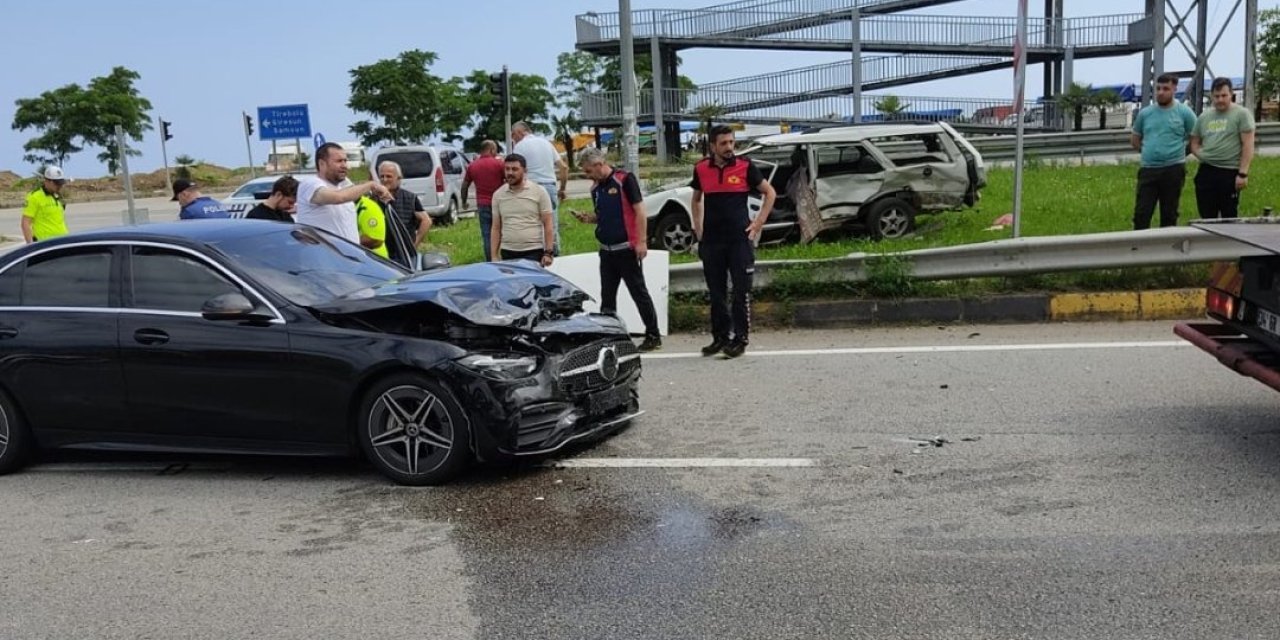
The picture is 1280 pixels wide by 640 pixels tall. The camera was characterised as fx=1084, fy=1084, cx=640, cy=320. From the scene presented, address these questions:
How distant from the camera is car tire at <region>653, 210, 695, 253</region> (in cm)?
1320

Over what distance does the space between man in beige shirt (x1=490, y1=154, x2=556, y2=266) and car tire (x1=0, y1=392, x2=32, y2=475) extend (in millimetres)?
3895

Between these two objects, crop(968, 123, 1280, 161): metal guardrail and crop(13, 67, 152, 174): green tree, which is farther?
crop(13, 67, 152, 174): green tree

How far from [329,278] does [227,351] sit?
2.40 feet

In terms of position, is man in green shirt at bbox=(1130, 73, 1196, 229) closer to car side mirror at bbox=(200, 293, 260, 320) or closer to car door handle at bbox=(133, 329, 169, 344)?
car side mirror at bbox=(200, 293, 260, 320)

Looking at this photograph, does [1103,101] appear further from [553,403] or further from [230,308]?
[230,308]

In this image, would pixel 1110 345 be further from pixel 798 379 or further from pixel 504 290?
pixel 504 290

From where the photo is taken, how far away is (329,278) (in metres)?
6.15

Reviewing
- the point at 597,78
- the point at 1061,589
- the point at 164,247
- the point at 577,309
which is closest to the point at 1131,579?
the point at 1061,589

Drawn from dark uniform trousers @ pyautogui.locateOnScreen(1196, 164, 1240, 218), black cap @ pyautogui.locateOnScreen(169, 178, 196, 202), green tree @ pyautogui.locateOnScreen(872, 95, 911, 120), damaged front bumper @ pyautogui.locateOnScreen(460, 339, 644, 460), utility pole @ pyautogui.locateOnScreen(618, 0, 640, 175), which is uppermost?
green tree @ pyautogui.locateOnScreen(872, 95, 911, 120)

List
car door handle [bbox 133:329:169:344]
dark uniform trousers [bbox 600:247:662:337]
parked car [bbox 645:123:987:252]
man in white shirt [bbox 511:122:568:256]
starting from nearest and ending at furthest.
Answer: car door handle [bbox 133:329:169:344] → dark uniform trousers [bbox 600:247:662:337] → man in white shirt [bbox 511:122:568:256] → parked car [bbox 645:123:987:252]

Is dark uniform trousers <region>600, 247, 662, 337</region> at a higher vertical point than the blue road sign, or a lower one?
lower

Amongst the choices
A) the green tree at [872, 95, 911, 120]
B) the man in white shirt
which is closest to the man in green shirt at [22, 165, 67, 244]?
the man in white shirt

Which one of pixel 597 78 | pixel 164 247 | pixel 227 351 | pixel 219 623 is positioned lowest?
pixel 219 623

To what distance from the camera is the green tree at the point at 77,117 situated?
4953 centimetres
